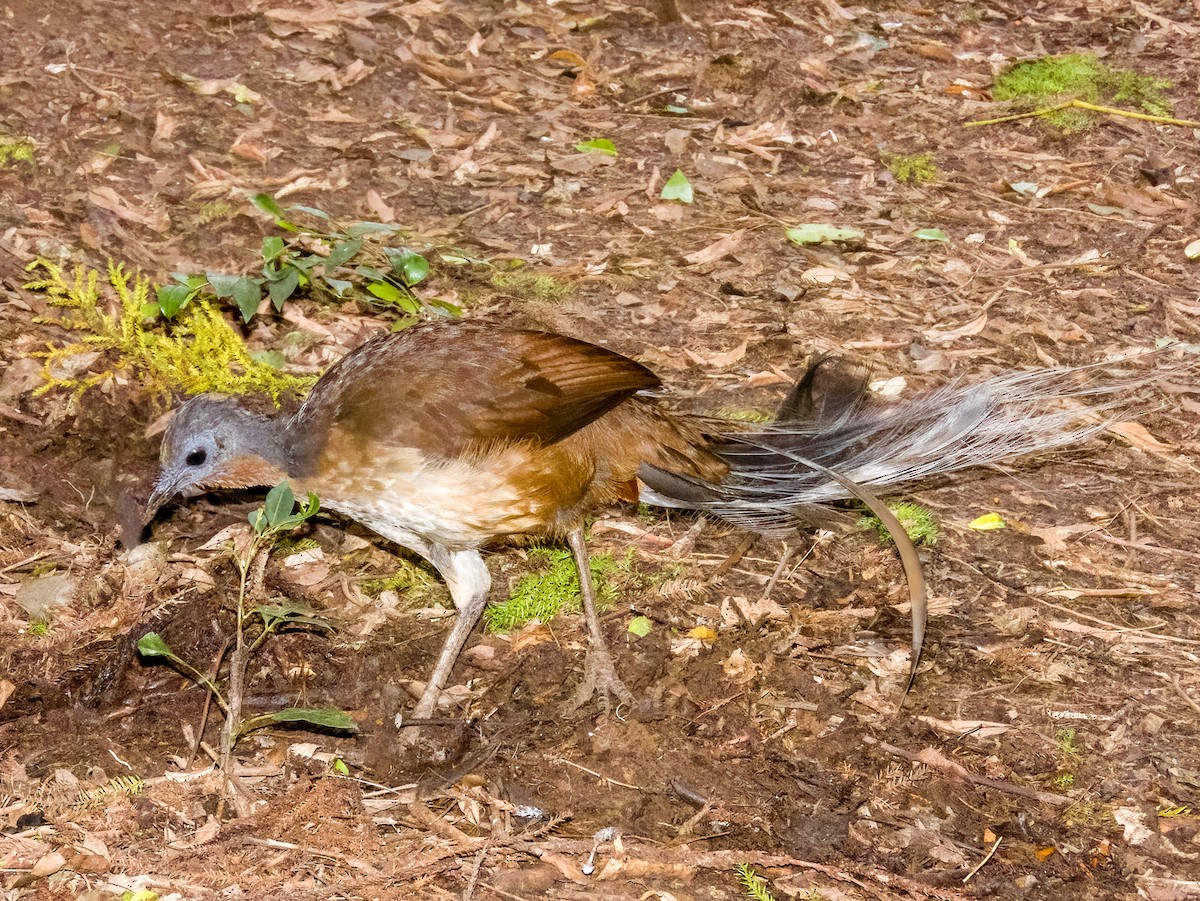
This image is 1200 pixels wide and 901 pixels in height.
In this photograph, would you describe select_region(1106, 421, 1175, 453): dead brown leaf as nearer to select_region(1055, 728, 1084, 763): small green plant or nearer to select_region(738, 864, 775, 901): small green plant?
select_region(1055, 728, 1084, 763): small green plant

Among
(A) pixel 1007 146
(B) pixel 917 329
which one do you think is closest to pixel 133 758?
(B) pixel 917 329

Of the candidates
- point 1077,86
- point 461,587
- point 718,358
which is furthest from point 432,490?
point 1077,86

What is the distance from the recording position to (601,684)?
4.17m

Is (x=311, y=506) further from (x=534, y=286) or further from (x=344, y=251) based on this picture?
(x=534, y=286)

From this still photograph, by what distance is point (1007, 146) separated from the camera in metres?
7.22

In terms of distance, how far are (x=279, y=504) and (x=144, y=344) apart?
1642mm

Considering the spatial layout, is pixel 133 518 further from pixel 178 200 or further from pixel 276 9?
pixel 276 9

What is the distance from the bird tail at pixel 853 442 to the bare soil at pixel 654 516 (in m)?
0.30

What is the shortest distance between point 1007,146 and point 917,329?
2.06m

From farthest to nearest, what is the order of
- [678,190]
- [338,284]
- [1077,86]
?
1. [1077,86]
2. [678,190]
3. [338,284]

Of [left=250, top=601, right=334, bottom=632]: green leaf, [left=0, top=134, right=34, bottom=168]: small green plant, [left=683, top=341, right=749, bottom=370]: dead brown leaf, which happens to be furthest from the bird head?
[left=0, top=134, right=34, bottom=168]: small green plant

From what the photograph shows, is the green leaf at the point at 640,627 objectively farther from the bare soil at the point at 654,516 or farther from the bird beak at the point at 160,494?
the bird beak at the point at 160,494

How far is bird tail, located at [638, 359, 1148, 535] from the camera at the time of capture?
14.5ft

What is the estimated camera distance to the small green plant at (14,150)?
5.86 metres
